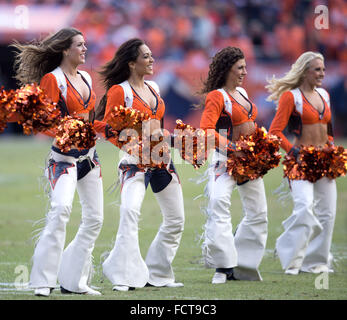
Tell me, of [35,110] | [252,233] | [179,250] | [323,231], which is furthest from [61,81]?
[179,250]

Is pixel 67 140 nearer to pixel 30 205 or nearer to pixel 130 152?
pixel 130 152

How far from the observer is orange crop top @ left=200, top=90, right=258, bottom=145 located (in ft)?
20.6

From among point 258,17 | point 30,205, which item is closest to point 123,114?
point 30,205

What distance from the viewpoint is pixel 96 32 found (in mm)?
24062

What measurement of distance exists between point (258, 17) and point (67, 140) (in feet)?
65.8

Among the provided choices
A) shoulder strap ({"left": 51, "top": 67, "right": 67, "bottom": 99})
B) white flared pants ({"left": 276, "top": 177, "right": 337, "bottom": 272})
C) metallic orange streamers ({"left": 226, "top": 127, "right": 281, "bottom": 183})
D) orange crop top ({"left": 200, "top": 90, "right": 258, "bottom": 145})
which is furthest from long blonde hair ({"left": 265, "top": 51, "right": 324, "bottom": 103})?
shoulder strap ({"left": 51, "top": 67, "right": 67, "bottom": 99})

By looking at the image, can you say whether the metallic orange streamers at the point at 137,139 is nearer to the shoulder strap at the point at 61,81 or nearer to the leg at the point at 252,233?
the shoulder strap at the point at 61,81

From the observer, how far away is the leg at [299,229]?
22.0 feet

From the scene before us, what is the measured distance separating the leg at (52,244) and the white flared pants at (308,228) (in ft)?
7.62

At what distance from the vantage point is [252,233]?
6.45 m

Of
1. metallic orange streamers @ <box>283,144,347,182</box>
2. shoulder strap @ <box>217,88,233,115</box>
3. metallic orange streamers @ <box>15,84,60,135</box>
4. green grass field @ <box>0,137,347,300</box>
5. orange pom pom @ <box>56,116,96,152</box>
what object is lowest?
green grass field @ <box>0,137,347,300</box>

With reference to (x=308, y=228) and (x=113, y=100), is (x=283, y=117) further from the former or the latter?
(x=113, y=100)

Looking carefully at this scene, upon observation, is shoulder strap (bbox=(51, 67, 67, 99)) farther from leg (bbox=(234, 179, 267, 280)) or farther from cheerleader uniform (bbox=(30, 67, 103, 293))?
leg (bbox=(234, 179, 267, 280))
